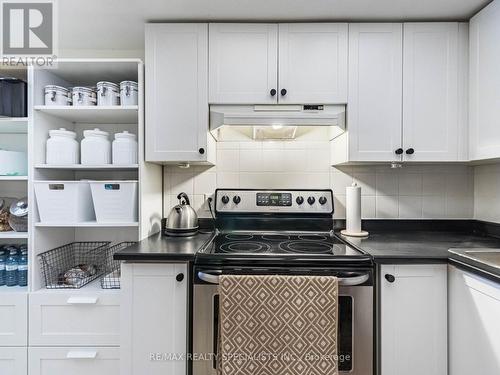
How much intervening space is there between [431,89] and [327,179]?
807mm

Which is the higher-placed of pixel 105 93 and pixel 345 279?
pixel 105 93

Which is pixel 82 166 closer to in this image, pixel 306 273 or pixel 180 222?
pixel 180 222

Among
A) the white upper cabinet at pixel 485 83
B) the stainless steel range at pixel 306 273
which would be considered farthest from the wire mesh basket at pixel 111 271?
the white upper cabinet at pixel 485 83

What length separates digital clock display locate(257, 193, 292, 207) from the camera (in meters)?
1.92

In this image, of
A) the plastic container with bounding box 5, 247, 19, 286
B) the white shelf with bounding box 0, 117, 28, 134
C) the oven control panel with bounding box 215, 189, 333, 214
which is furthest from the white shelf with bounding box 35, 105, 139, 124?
the plastic container with bounding box 5, 247, 19, 286

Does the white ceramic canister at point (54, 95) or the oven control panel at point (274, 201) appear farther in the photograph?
the oven control panel at point (274, 201)

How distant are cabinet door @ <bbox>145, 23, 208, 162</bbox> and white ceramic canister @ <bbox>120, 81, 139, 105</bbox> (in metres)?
0.09

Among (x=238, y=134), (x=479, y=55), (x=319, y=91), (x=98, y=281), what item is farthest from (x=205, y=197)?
(x=479, y=55)

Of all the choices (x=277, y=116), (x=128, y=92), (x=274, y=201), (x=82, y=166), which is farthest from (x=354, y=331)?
(x=128, y=92)

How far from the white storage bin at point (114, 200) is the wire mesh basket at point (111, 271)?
0.25 metres

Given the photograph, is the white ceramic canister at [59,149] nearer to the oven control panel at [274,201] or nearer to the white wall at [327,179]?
the white wall at [327,179]

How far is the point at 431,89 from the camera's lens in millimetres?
1632

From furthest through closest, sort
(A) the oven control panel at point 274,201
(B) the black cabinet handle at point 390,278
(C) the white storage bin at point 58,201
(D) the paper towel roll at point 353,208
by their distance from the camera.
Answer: (A) the oven control panel at point 274,201
(D) the paper towel roll at point 353,208
(C) the white storage bin at point 58,201
(B) the black cabinet handle at point 390,278

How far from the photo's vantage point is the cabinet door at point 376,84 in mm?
1632
